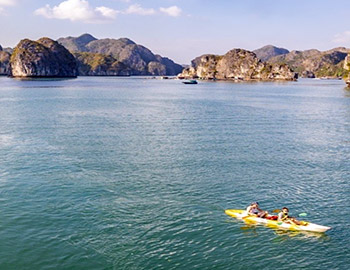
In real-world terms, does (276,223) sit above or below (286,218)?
below

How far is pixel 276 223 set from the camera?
35.0 metres

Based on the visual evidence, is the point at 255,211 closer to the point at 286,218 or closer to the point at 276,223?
the point at 276,223

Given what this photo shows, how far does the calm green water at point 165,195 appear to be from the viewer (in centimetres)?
2955

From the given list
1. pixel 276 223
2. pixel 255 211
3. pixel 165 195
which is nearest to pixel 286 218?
pixel 276 223

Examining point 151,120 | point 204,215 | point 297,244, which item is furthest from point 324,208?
point 151,120

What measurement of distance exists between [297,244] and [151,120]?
6523 cm

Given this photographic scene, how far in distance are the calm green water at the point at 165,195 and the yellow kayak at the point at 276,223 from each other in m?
0.63

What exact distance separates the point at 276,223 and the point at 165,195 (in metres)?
12.4

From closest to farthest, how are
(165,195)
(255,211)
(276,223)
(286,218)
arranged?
(286,218) → (276,223) → (255,211) → (165,195)

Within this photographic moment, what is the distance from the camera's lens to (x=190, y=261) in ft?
93.5

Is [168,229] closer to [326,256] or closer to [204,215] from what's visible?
[204,215]

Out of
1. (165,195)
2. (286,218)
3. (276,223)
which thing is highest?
(165,195)

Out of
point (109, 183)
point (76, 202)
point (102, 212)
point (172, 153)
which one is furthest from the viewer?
point (172, 153)

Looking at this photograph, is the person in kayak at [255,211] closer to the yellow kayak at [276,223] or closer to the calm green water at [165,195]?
the yellow kayak at [276,223]
